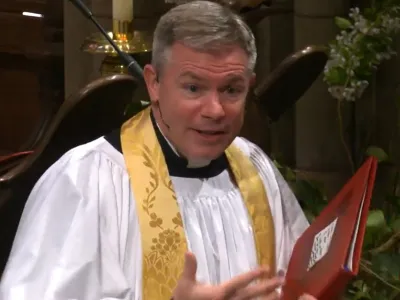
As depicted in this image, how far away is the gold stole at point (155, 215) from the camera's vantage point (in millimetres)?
1487

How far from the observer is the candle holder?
1865 millimetres

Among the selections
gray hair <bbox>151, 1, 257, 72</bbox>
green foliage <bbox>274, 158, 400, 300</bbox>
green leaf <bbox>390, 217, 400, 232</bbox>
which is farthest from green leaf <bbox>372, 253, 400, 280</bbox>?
gray hair <bbox>151, 1, 257, 72</bbox>

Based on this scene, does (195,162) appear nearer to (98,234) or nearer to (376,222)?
(98,234)

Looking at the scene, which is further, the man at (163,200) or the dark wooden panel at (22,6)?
the dark wooden panel at (22,6)

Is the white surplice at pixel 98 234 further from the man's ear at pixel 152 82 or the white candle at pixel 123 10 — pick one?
the white candle at pixel 123 10

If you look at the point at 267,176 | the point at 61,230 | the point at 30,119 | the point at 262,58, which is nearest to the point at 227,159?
the point at 267,176

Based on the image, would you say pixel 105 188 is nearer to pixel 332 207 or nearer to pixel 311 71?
pixel 332 207

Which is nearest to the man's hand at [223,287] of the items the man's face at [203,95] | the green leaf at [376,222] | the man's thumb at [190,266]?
the man's thumb at [190,266]

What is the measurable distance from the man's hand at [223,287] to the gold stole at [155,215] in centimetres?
19

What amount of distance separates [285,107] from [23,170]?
70 centimetres

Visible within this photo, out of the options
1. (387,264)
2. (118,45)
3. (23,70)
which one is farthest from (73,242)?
(23,70)

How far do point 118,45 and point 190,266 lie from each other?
73cm

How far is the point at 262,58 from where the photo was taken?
2.93m

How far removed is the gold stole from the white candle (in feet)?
1.15
